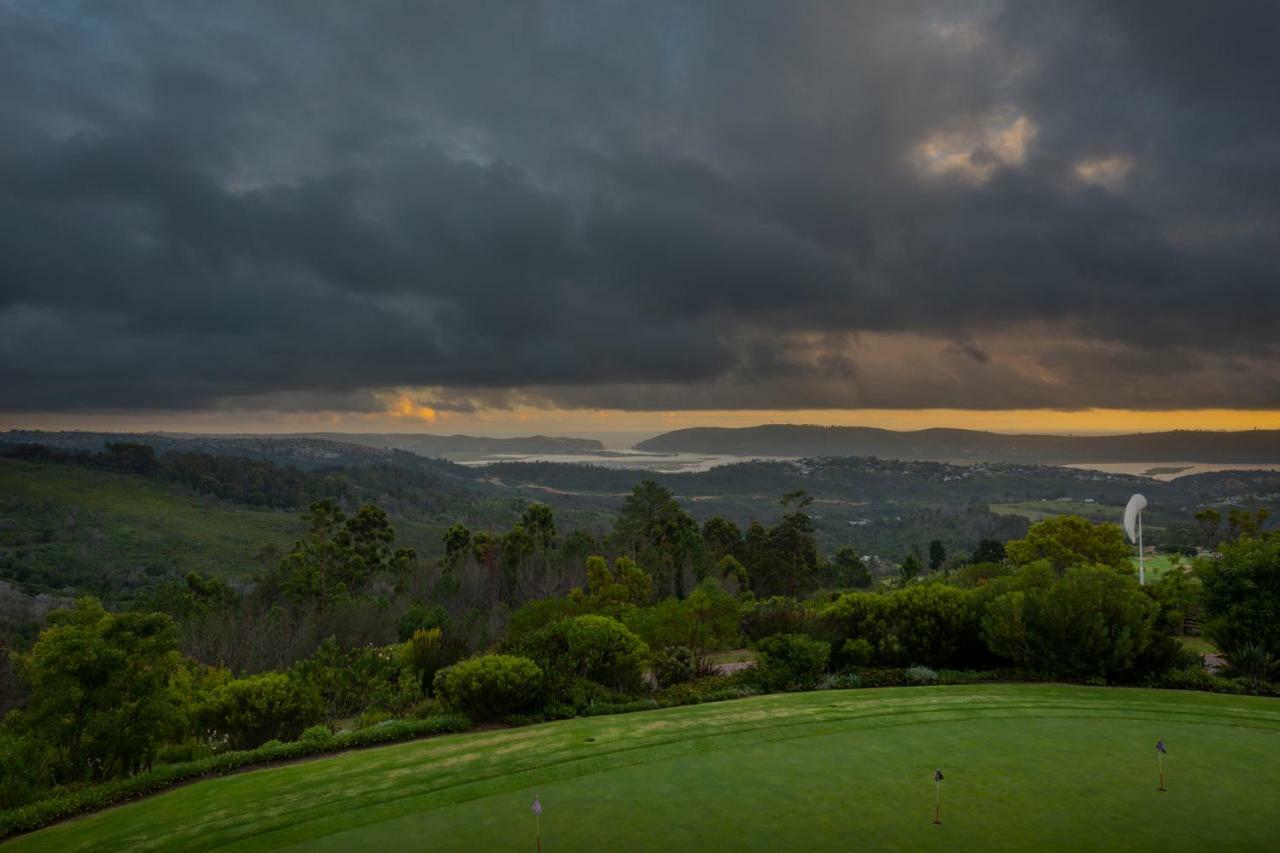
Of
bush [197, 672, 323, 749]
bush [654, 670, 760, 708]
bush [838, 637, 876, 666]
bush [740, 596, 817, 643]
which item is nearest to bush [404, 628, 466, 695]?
bush [197, 672, 323, 749]

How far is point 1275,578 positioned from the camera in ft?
60.7

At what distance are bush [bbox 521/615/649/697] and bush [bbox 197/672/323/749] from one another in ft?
16.2

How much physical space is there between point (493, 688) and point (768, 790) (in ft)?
23.2

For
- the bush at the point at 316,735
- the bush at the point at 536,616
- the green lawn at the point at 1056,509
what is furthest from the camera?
the green lawn at the point at 1056,509

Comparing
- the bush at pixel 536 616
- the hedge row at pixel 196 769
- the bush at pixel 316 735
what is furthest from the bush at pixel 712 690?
the bush at pixel 316 735

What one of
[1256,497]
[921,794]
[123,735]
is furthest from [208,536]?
[1256,497]

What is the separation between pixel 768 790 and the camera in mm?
9281

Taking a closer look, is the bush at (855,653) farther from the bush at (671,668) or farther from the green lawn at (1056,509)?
the green lawn at (1056,509)

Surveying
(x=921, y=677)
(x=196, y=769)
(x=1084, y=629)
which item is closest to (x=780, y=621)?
(x=921, y=677)

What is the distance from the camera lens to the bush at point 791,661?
17.5 meters

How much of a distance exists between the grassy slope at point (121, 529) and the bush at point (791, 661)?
73753 mm

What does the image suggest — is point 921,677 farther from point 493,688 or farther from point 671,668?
point 493,688

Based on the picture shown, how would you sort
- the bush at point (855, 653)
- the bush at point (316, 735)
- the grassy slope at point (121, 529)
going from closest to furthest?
the bush at point (316, 735) → the bush at point (855, 653) → the grassy slope at point (121, 529)

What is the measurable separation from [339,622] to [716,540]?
33847mm
